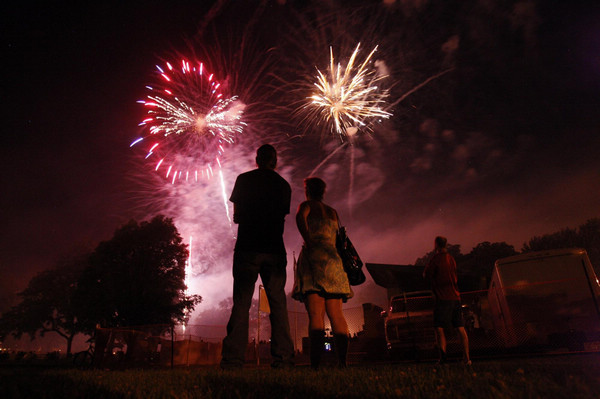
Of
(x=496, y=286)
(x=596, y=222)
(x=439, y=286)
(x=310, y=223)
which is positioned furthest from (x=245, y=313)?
(x=596, y=222)

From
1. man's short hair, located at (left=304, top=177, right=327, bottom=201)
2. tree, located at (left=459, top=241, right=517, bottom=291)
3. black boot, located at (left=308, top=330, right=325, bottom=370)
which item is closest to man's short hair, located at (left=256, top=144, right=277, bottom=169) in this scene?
man's short hair, located at (left=304, top=177, right=327, bottom=201)

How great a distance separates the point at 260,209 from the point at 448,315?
3.61m

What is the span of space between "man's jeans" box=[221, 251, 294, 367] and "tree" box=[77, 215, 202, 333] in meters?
29.5

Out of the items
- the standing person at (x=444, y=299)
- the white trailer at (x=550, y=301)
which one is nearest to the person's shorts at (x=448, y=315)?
the standing person at (x=444, y=299)

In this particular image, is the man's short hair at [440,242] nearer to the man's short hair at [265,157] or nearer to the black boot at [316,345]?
the black boot at [316,345]

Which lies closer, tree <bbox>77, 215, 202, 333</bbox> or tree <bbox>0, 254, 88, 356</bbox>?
tree <bbox>77, 215, 202, 333</bbox>

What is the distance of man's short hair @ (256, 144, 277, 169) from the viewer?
182 inches

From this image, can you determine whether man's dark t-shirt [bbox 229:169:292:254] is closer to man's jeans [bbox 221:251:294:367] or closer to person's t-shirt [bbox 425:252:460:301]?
man's jeans [bbox 221:251:294:367]

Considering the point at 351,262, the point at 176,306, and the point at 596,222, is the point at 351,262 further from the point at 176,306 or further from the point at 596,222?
the point at 596,222

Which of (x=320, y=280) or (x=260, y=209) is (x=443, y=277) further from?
(x=260, y=209)

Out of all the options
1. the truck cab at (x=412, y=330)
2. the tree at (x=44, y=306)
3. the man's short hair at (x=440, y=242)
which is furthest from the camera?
the tree at (x=44, y=306)

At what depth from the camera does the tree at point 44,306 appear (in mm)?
39562

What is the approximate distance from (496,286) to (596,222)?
62.7m

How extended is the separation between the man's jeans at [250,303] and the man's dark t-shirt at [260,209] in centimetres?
13
